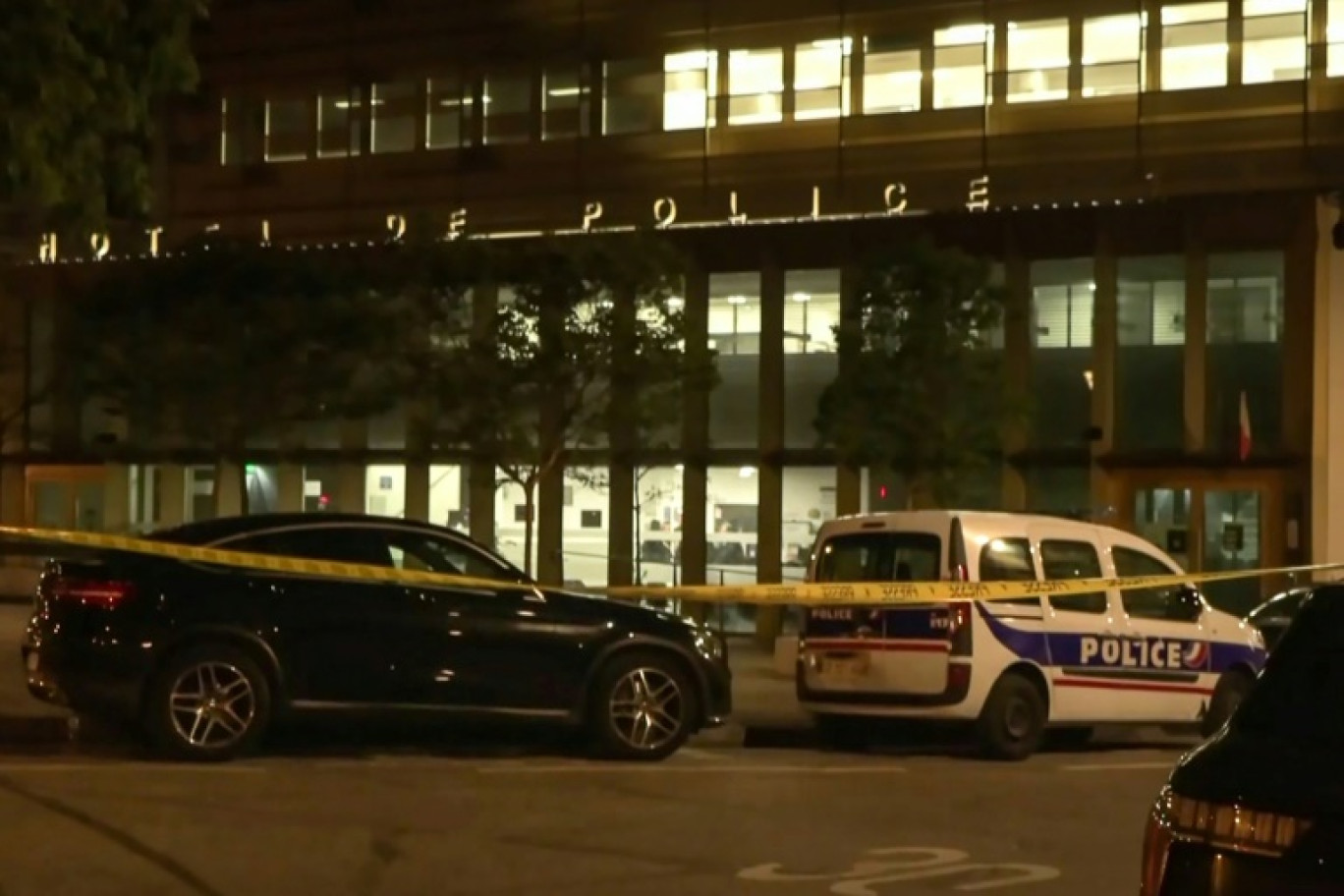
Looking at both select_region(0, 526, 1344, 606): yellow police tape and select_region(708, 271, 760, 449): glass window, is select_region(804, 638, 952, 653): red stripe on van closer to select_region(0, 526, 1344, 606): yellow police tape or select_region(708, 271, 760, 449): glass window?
select_region(0, 526, 1344, 606): yellow police tape

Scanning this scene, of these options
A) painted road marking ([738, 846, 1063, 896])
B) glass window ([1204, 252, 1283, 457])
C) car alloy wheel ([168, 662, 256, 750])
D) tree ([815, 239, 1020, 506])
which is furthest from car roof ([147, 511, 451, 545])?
glass window ([1204, 252, 1283, 457])

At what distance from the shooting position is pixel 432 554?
1333 centimetres

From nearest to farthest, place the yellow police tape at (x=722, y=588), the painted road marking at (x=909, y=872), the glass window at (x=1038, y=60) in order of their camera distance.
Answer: the painted road marking at (x=909, y=872) < the yellow police tape at (x=722, y=588) < the glass window at (x=1038, y=60)

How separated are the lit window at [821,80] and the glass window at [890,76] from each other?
302 mm

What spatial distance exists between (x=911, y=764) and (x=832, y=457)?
13.8 metres

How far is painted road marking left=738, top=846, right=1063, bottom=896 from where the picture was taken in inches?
371

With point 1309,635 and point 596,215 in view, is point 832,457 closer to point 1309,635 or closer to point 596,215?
point 596,215

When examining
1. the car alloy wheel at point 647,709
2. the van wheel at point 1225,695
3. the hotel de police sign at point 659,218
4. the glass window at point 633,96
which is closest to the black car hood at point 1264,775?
the car alloy wheel at point 647,709

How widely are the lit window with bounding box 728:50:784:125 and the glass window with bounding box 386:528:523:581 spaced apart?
1753 centimetres

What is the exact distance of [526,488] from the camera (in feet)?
83.7

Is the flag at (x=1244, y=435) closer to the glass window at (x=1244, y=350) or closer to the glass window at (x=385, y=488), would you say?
the glass window at (x=1244, y=350)

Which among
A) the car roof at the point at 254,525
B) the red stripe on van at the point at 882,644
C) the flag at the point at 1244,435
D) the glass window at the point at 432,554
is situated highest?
the flag at the point at 1244,435

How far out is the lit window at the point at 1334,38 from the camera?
86.1 ft

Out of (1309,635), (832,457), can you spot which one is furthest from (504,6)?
(1309,635)
